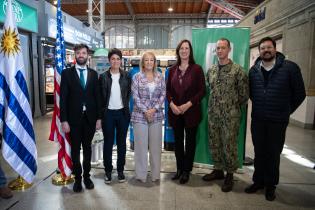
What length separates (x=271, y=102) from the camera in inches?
107

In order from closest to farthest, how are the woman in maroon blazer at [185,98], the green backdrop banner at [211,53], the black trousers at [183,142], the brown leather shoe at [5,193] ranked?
1. the brown leather shoe at [5,193]
2. the woman in maroon blazer at [185,98]
3. the black trousers at [183,142]
4. the green backdrop banner at [211,53]

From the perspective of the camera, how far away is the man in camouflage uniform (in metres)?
2.96

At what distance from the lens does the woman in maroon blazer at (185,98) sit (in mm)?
3045

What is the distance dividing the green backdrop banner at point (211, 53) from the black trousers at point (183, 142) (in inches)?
13.4

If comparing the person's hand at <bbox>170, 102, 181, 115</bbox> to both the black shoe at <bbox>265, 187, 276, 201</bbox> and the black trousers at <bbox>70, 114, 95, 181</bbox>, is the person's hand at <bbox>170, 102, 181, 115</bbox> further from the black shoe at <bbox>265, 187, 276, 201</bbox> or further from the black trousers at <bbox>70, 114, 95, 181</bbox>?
the black shoe at <bbox>265, 187, 276, 201</bbox>

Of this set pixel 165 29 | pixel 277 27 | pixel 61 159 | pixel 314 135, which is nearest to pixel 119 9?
pixel 165 29

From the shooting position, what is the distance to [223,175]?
134 inches

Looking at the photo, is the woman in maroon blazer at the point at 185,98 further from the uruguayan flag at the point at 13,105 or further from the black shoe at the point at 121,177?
the uruguayan flag at the point at 13,105

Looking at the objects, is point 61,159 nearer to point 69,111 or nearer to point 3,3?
point 69,111

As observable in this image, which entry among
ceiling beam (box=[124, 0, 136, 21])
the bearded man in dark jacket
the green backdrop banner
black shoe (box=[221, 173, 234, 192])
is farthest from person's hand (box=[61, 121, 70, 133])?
ceiling beam (box=[124, 0, 136, 21])

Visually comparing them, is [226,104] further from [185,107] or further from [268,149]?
[268,149]

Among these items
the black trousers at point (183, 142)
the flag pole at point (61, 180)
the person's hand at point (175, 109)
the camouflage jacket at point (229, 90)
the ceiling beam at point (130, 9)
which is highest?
the ceiling beam at point (130, 9)

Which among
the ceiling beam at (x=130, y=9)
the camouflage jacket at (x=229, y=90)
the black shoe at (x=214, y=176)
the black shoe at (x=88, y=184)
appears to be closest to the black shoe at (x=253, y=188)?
the black shoe at (x=214, y=176)

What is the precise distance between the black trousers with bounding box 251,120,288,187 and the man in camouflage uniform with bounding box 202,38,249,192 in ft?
0.78
